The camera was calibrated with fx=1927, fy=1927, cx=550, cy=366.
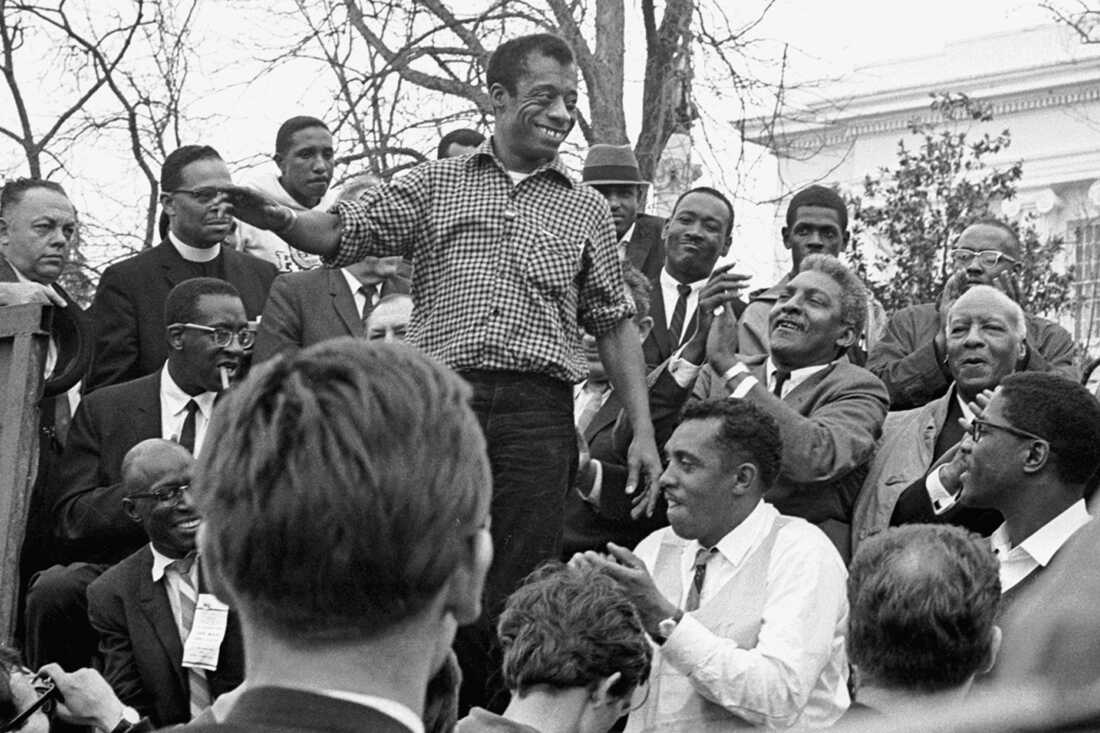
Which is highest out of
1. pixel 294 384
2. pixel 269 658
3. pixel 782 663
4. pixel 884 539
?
A: pixel 294 384

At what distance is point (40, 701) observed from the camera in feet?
18.1

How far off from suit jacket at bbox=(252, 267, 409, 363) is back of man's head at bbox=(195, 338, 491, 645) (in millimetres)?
5577

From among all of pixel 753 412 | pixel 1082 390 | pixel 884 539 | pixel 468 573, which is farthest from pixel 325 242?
pixel 468 573

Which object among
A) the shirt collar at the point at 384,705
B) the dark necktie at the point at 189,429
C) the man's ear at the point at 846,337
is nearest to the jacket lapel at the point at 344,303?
the dark necktie at the point at 189,429

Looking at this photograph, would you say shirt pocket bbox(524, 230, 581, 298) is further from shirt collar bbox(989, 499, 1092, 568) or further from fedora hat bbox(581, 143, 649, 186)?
fedora hat bbox(581, 143, 649, 186)

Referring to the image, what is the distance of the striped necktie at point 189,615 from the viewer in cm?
632

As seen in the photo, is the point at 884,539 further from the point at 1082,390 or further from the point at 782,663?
the point at 1082,390

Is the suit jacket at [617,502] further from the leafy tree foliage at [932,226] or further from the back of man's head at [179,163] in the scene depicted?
the leafy tree foliage at [932,226]

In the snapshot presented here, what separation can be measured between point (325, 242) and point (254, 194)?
0.46m

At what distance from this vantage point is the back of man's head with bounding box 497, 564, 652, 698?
15.7ft

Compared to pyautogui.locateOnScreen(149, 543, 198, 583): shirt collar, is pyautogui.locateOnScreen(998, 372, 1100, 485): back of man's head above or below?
above

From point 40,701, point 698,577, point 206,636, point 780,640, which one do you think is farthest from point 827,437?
point 40,701

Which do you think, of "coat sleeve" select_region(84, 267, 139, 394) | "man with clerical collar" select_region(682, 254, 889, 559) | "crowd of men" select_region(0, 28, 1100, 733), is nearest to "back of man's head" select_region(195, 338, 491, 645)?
"crowd of men" select_region(0, 28, 1100, 733)

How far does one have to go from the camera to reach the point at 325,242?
5594 millimetres
